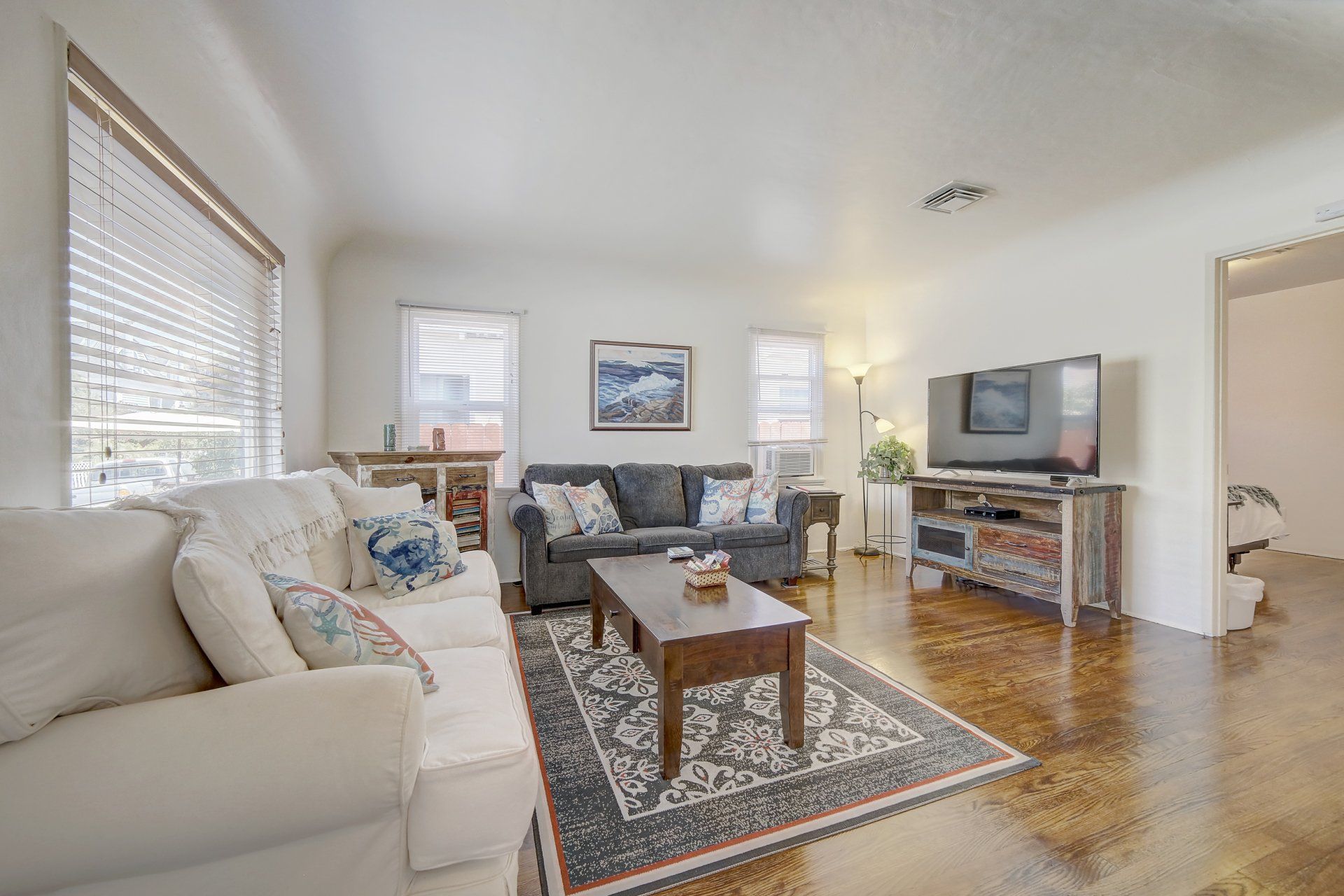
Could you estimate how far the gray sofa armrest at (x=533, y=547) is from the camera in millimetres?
3529

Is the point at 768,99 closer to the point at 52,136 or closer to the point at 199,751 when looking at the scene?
the point at 52,136

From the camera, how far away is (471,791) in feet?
3.52

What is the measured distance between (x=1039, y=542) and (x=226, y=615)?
3883 millimetres

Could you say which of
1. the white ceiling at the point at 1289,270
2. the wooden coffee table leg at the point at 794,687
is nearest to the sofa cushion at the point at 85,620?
the wooden coffee table leg at the point at 794,687

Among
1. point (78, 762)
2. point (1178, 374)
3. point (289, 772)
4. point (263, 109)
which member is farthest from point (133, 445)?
point (1178, 374)

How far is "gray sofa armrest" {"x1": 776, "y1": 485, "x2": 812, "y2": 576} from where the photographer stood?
162 inches

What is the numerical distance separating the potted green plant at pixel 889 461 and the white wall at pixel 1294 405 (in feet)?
9.31

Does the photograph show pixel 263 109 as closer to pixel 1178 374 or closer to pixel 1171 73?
pixel 1171 73

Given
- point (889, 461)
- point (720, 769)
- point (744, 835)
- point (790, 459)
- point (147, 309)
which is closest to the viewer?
point (744, 835)

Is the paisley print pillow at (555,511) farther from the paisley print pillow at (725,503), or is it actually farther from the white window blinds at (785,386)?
the white window blinds at (785,386)

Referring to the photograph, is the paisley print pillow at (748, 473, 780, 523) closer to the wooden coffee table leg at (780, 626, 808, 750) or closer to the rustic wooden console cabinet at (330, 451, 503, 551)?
the rustic wooden console cabinet at (330, 451, 503, 551)

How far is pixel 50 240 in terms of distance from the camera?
128 cm

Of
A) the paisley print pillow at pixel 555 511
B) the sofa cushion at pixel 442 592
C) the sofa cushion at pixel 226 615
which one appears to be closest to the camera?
the sofa cushion at pixel 226 615

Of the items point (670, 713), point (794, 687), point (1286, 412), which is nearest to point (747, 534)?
point (794, 687)
